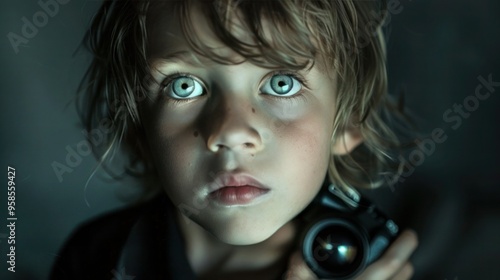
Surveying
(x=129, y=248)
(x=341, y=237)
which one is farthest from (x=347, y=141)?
(x=129, y=248)

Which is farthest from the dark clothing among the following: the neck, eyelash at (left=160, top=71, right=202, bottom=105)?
eyelash at (left=160, top=71, right=202, bottom=105)

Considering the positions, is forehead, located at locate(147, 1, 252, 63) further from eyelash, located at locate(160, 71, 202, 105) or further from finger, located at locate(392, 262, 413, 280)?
finger, located at locate(392, 262, 413, 280)

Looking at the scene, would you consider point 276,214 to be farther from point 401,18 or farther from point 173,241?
point 401,18

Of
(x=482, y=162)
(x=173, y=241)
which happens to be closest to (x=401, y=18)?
(x=482, y=162)

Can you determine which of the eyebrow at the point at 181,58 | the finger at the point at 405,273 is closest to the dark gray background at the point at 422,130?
the finger at the point at 405,273

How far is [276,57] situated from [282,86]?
0.03 meters

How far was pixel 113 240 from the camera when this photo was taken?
1.77 feet

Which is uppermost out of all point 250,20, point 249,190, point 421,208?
point 250,20

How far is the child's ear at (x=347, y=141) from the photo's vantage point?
52 cm

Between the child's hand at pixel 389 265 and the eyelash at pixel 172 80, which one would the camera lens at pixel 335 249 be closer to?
the child's hand at pixel 389 265

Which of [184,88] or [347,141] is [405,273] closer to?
[347,141]

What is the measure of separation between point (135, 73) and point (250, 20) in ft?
0.35

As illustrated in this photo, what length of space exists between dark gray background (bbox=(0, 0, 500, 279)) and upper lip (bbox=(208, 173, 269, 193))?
0.15m

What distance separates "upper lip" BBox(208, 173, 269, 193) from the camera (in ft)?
1.43
